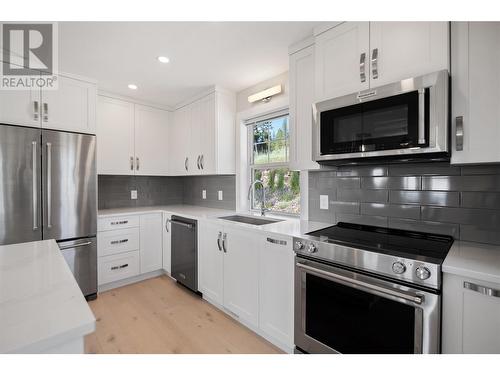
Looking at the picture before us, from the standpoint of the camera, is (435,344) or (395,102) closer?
(435,344)

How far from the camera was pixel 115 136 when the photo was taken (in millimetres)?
3176

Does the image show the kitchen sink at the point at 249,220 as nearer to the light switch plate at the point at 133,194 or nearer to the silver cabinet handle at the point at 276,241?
the silver cabinet handle at the point at 276,241

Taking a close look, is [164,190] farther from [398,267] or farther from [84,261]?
[398,267]

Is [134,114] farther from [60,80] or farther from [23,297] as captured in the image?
[23,297]

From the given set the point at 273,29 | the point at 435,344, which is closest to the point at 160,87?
the point at 273,29

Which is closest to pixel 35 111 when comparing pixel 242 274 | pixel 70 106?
pixel 70 106

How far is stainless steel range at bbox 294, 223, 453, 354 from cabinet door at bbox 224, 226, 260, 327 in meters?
0.43

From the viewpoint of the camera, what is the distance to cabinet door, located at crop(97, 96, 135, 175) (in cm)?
307

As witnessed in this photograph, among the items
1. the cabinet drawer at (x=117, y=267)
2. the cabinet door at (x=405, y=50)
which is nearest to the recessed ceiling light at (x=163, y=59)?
the cabinet door at (x=405, y=50)

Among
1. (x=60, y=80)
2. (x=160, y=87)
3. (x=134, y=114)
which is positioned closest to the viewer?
(x=60, y=80)

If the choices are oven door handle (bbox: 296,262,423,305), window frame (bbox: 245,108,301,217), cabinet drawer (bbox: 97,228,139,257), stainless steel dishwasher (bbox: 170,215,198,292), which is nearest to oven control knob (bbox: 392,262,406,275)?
oven door handle (bbox: 296,262,423,305)

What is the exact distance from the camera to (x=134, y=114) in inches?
132

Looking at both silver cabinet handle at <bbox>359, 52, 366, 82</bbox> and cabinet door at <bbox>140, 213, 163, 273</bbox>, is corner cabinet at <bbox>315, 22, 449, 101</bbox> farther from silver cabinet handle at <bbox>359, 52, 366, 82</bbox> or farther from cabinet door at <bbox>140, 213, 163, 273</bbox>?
cabinet door at <bbox>140, 213, 163, 273</bbox>
